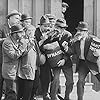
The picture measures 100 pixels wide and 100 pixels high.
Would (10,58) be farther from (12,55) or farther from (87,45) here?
(87,45)

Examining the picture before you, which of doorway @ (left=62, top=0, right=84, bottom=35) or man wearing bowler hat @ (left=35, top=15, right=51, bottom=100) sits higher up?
doorway @ (left=62, top=0, right=84, bottom=35)

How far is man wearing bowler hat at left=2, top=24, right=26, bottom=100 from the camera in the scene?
669cm

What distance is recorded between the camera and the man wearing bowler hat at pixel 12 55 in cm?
669

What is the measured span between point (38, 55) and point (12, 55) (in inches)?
25.4

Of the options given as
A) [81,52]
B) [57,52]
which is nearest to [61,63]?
[57,52]

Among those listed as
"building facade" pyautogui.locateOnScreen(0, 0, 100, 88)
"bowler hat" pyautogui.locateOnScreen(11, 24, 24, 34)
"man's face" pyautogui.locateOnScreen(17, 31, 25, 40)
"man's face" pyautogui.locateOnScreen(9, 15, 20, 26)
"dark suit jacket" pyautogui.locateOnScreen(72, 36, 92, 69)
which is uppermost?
"building facade" pyautogui.locateOnScreen(0, 0, 100, 88)

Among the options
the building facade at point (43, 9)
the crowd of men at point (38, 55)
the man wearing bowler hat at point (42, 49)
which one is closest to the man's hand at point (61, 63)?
Result: the crowd of men at point (38, 55)

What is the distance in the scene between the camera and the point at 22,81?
691cm

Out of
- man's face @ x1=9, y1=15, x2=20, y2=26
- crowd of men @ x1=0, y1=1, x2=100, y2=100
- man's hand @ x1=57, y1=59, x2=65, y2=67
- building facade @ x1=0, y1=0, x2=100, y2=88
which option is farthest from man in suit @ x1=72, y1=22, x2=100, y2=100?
building facade @ x1=0, y1=0, x2=100, y2=88

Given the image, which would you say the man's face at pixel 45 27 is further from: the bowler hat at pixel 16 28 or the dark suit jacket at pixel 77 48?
the bowler hat at pixel 16 28

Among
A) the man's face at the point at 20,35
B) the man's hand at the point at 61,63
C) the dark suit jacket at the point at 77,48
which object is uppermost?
the man's face at the point at 20,35

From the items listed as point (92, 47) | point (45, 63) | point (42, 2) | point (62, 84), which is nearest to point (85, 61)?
point (92, 47)

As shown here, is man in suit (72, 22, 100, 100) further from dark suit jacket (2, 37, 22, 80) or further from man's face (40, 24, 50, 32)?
dark suit jacket (2, 37, 22, 80)

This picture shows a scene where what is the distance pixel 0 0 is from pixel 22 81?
14.2ft
